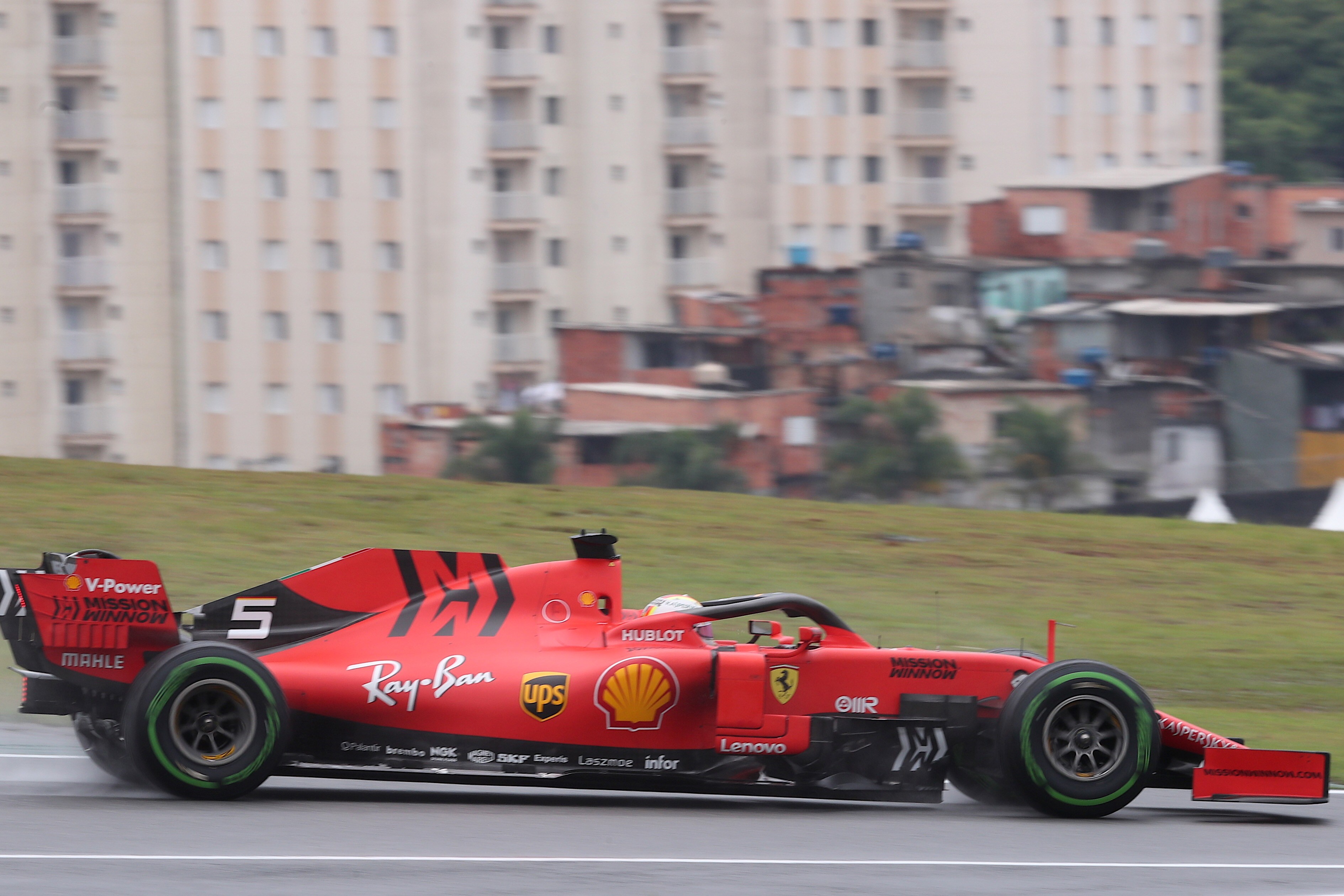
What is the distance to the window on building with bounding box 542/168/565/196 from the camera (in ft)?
173

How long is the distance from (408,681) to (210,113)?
4555cm

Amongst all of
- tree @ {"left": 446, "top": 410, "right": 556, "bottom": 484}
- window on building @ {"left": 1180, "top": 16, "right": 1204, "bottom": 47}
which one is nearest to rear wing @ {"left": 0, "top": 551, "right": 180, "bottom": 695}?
tree @ {"left": 446, "top": 410, "right": 556, "bottom": 484}

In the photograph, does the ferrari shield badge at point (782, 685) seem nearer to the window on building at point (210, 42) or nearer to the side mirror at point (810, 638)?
the side mirror at point (810, 638)


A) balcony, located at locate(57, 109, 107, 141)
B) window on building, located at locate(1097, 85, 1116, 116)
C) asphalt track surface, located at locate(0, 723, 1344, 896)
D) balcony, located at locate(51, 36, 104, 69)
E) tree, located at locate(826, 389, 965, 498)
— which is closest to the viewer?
asphalt track surface, located at locate(0, 723, 1344, 896)

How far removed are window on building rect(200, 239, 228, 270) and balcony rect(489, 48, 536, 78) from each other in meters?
9.68

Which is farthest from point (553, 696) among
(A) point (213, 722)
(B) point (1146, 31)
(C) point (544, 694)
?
(B) point (1146, 31)

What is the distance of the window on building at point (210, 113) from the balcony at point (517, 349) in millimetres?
10320

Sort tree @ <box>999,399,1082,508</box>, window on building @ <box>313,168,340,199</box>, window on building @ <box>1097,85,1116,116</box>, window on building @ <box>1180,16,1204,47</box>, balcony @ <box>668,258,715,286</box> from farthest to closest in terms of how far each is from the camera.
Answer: window on building @ <box>1180,16,1204,47</box> < window on building @ <box>1097,85,1116,116</box> < balcony @ <box>668,258,715,286</box> < window on building @ <box>313,168,340,199</box> < tree @ <box>999,399,1082,508</box>

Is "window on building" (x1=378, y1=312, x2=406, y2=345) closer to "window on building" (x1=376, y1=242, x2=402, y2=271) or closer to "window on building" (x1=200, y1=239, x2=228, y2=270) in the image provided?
"window on building" (x1=376, y1=242, x2=402, y2=271)

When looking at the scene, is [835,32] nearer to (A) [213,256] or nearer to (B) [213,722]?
(A) [213,256]

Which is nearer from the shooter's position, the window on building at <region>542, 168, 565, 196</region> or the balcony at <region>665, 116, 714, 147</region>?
the window on building at <region>542, 168, 565, 196</region>

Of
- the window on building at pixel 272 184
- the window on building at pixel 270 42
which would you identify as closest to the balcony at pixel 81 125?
the window on building at pixel 272 184

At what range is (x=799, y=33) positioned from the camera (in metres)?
55.1

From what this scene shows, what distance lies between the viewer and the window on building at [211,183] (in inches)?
1993
